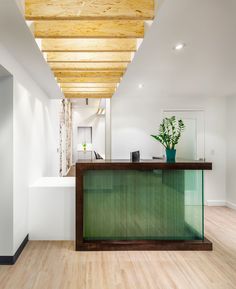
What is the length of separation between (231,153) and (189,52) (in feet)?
10.1

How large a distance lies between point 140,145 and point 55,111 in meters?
2.29

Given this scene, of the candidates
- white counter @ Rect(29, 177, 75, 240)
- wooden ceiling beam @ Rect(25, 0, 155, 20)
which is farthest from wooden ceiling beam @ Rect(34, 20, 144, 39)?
white counter @ Rect(29, 177, 75, 240)

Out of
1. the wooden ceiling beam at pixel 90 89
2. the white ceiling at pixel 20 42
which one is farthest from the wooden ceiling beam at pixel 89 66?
the wooden ceiling beam at pixel 90 89

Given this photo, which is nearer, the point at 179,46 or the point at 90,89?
the point at 179,46

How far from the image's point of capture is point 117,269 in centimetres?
245

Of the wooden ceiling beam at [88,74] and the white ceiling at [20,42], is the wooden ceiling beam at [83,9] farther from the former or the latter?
the wooden ceiling beam at [88,74]

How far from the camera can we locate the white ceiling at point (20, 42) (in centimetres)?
164

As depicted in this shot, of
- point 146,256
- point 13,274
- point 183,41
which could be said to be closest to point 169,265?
point 146,256

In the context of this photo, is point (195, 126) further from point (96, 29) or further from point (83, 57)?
point (96, 29)

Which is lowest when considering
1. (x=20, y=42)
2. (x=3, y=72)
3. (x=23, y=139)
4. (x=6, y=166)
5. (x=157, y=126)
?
(x=6, y=166)

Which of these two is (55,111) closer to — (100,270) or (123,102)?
(123,102)

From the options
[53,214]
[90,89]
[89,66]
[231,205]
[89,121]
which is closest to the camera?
[89,66]

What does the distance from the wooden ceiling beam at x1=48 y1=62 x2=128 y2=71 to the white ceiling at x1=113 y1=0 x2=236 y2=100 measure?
18 centimetres

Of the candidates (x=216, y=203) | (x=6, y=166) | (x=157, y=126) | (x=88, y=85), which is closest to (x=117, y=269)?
(x=6, y=166)
